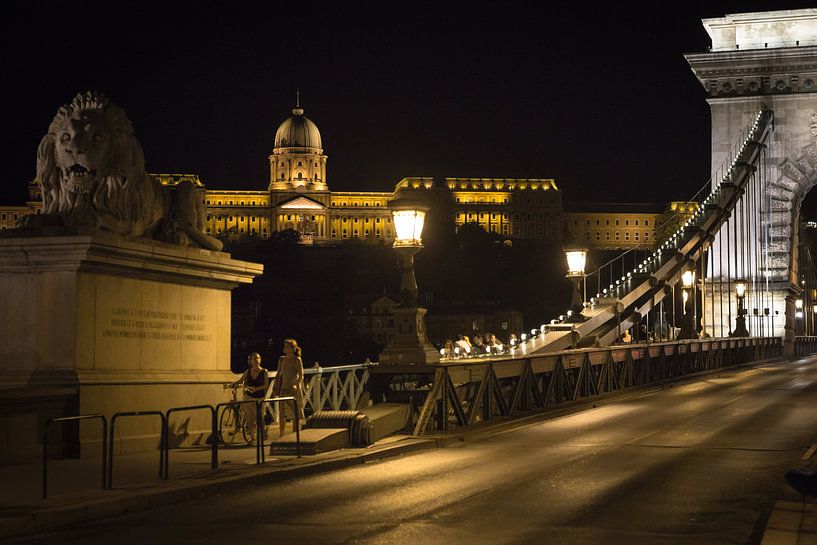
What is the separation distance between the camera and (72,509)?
1245cm

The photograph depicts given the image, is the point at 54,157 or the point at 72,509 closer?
the point at 72,509

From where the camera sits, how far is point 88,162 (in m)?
18.1

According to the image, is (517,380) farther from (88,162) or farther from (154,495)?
(154,495)

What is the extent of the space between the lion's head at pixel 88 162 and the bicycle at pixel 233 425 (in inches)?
133

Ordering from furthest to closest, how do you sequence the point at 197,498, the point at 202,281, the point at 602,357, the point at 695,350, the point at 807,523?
the point at 695,350 < the point at 602,357 < the point at 202,281 < the point at 197,498 < the point at 807,523

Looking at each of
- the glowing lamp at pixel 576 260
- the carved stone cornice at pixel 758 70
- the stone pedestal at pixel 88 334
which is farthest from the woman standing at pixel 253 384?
the carved stone cornice at pixel 758 70

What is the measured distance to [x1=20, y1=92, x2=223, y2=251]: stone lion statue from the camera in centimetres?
1806

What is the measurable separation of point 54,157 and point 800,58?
5412 cm

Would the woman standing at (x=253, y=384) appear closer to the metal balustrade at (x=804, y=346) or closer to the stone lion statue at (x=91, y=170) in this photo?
the stone lion statue at (x=91, y=170)

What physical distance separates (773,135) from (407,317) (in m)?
49.8

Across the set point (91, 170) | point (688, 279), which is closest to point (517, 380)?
point (91, 170)

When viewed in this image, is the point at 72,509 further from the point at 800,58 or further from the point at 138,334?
the point at 800,58

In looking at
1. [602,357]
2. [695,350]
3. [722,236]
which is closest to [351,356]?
[722,236]

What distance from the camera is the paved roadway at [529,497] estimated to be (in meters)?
11.8
